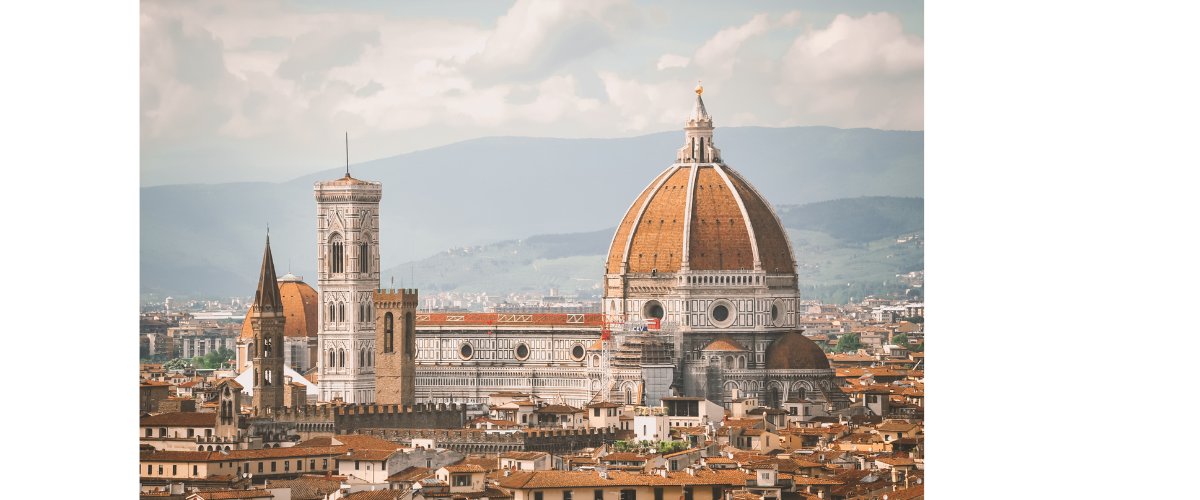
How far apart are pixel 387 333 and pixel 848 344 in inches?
1865

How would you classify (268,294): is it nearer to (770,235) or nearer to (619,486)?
(770,235)

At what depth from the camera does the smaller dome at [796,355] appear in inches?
2746

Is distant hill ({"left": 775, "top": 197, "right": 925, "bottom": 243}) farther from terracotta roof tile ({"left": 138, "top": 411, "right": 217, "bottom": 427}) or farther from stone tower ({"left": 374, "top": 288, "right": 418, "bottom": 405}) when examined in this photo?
terracotta roof tile ({"left": 138, "top": 411, "right": 217, "bottom": 427})

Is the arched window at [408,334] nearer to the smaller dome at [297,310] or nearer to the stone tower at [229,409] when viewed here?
the smaller dome at [297,310]

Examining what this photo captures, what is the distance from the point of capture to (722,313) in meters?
73.4

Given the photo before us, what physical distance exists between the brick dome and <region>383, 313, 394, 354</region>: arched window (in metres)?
11.2

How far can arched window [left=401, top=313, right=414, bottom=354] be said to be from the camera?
68625 mm

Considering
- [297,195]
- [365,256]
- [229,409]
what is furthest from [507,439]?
[297,195]

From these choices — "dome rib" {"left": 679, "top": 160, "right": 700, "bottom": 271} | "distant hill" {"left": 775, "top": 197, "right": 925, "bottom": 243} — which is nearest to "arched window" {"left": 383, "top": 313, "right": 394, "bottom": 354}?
"dome rib" {"left": 679, "top": 160, "right": 700, "bottom": 271}

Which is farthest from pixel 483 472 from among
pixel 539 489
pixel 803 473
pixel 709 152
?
pixel 709 152

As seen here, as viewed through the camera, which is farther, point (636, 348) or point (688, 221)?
point (688, 221)
